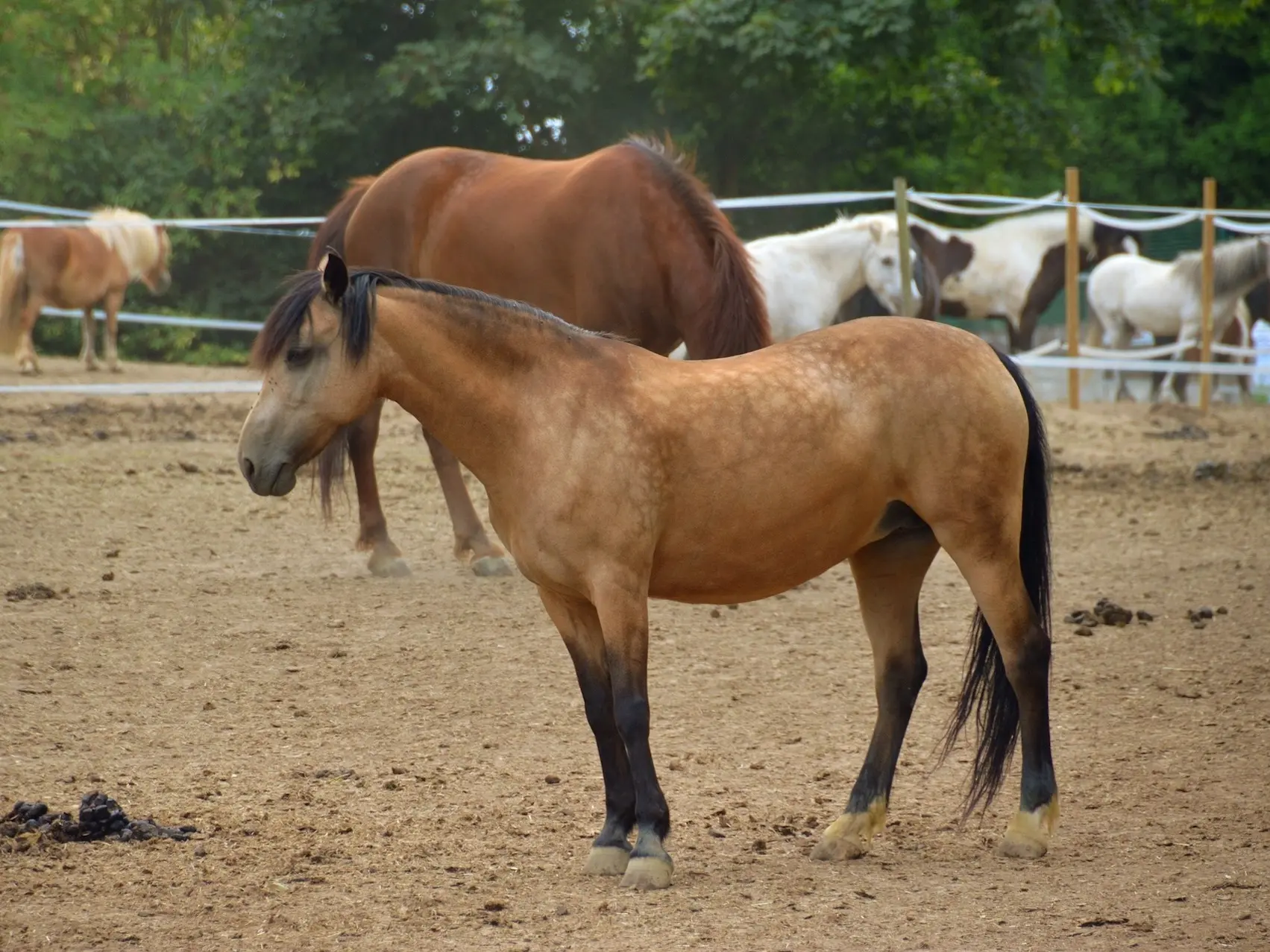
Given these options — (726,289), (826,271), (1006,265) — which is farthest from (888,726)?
(1006,265)

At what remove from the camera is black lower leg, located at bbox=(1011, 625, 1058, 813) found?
150 inches

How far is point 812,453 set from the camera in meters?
3.68

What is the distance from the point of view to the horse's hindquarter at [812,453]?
3.67 meters

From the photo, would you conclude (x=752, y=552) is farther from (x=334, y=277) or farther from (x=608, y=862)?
(x=334, y=277)

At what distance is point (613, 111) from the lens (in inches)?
765

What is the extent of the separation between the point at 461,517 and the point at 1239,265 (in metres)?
10.0

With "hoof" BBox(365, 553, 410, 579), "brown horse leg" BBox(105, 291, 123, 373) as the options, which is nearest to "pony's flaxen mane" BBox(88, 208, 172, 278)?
"brown horse leg" BBox(105, 291, 123, 373)

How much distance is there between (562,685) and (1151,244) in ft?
55.5

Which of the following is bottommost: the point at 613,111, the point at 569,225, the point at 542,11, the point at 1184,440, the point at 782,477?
the point at 1184,440

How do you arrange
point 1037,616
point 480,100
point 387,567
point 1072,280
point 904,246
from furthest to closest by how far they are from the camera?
point 480,100
point 1072,280
point 904,246
point 387,567
point 1037,616

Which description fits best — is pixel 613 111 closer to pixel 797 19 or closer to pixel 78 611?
pixel 797 19

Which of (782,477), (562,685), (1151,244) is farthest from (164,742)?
(1151,244)

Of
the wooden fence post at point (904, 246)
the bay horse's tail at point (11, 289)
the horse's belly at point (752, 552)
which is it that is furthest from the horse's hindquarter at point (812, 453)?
the bay horse's tail at point (11, 289)

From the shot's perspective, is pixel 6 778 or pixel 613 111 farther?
pixel 613 111
